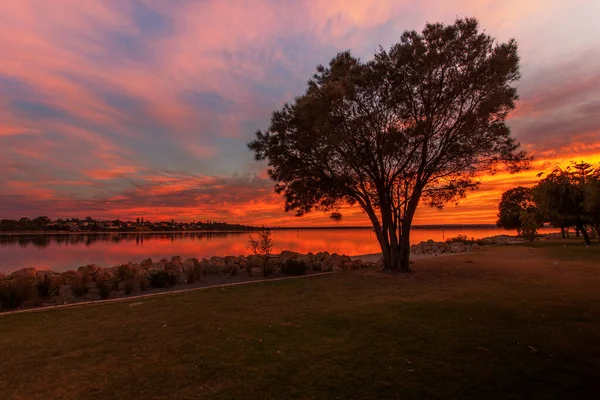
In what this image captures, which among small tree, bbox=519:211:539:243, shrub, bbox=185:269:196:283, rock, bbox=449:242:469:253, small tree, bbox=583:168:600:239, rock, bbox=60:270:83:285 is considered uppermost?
small tree, bbox=583:168:600:239

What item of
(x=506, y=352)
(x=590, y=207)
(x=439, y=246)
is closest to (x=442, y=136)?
(x=506, y=352)

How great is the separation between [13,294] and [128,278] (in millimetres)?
3608

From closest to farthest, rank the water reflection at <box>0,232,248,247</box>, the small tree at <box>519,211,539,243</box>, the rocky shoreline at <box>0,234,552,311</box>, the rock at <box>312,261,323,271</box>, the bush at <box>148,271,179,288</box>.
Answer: the rocky shoreline at <box>0,234,552,311</box> < the bush at <box>148,271,179,288</box> < the rock at <box>312,261,323,271</box> < the small tree at <box>519,211,539,243</box> < the water reflection at <box>0,232,248,247</box>

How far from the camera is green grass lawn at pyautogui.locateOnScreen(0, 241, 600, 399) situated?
4.11 m

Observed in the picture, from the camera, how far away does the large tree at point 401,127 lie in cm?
1380

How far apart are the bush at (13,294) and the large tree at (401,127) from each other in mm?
10102

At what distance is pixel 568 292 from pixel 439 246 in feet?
74.4

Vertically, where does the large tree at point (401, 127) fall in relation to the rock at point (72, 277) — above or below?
above

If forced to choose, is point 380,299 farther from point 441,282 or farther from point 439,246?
point 439,246

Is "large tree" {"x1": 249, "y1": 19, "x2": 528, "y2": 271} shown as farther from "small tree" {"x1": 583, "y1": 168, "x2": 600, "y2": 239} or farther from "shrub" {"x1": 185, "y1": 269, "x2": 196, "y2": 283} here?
"small tree" {"x1": 583, "y1": 168, "x2": 600, "y2": 239}

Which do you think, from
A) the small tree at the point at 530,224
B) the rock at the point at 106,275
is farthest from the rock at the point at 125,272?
the small tree at the point at 530,224

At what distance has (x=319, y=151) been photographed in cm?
1484

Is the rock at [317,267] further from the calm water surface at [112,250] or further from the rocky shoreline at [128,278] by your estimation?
the calm water surface at [112,250]

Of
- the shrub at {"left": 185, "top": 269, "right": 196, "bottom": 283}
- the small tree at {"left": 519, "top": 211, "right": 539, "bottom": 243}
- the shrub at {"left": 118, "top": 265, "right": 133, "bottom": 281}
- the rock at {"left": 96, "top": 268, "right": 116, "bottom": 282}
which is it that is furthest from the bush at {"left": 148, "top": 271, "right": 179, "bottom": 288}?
the small tree at {"left": 519, "top": 211, "right": 539, "bottom": 243}
